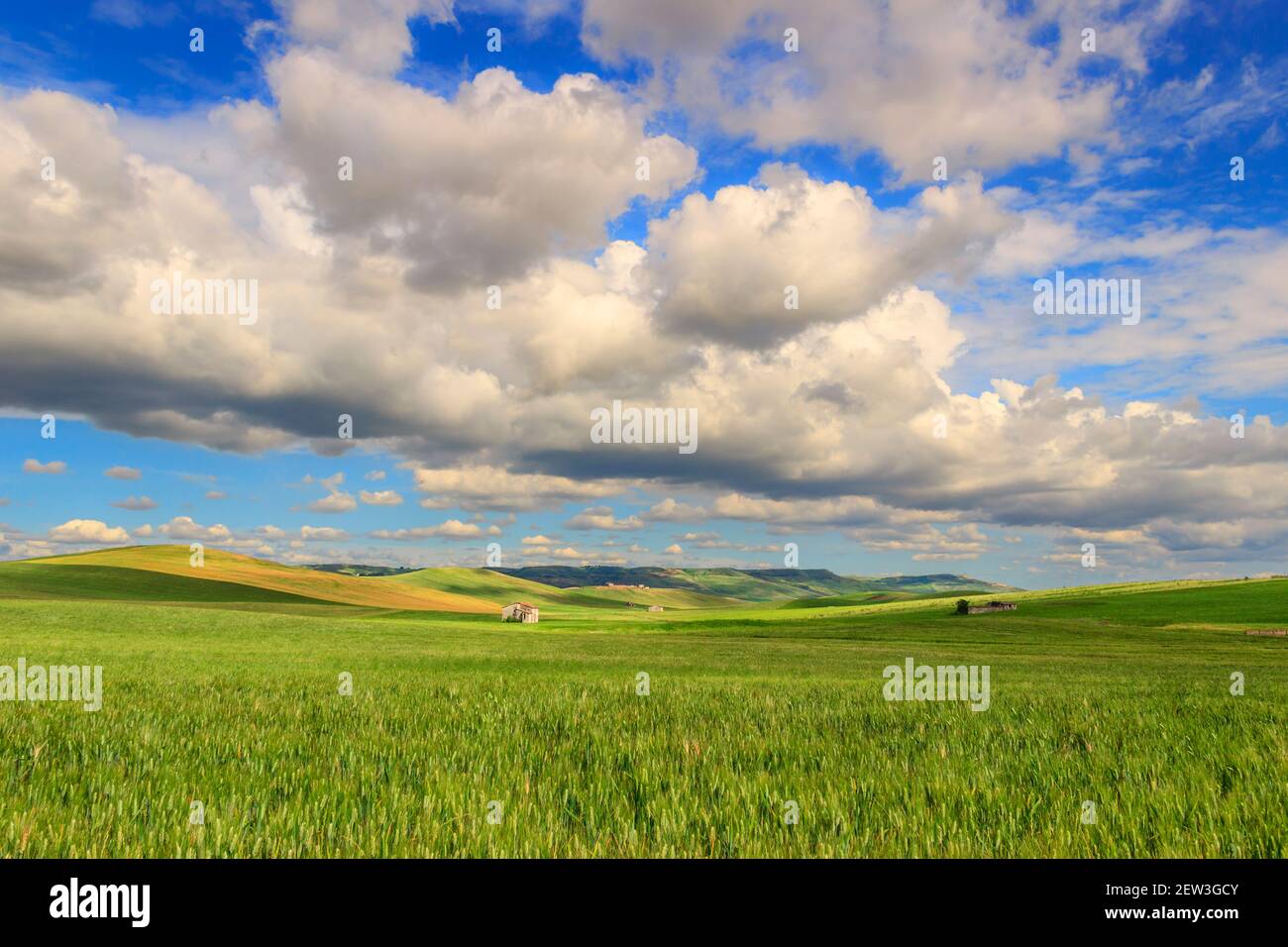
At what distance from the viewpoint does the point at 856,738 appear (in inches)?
364

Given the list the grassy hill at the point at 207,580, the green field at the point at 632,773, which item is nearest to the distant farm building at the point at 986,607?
the grassy hill at the point at 207,580

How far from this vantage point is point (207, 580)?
457 feet

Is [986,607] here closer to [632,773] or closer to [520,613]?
[520,613]

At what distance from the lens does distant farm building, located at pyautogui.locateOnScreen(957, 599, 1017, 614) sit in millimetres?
115031

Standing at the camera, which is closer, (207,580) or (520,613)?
(520,613)

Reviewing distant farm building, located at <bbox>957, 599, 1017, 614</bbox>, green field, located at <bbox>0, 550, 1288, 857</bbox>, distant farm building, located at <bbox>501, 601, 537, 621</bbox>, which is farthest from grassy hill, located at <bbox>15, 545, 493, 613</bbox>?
green field, located at <bbox>0, 550, 1288, 857</bbox>

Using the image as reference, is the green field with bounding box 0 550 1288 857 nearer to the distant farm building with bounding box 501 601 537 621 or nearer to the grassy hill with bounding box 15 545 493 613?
the distant farm building with bounding box 501 601 537 621

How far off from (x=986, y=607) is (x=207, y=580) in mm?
148793

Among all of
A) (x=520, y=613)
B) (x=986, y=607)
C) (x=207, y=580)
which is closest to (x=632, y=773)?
(x=520, y=613)

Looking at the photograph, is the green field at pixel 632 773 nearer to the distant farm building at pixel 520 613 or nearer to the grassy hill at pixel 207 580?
the distant farm building at pixel 520 613

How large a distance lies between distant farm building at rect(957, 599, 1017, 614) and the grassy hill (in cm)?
9802

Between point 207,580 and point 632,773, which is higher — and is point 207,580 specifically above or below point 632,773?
below
